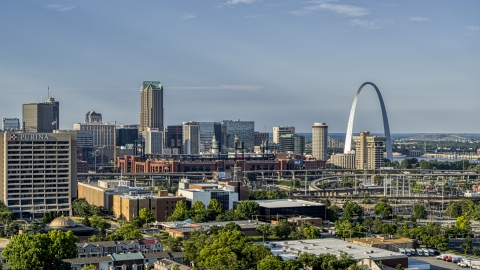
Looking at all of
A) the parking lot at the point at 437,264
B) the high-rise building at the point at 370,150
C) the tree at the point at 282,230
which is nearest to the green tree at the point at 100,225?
the tree at the point at 282,230

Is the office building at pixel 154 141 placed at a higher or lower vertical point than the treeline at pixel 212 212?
higher

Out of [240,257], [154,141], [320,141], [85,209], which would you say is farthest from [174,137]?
[240,257]

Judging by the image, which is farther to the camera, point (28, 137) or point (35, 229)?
point (28, 137)

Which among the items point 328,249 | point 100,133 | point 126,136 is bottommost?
point 328,249

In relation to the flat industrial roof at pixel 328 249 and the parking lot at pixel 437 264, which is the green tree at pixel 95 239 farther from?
the parking lot at pixel 437 264

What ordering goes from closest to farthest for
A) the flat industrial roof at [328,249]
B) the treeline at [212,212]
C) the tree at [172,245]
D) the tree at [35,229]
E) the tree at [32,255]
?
the tree at [32,255] → the flat industrial roof at [328,249] → the tree at [172,245] → the tree at [35,229] → the treeline at [212,212]

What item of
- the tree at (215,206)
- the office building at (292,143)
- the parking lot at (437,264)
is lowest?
the parking lot at (437,264)

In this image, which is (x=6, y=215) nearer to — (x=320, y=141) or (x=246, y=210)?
(x=246, y=210)

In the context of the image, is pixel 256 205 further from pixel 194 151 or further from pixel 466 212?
pixel 194 151

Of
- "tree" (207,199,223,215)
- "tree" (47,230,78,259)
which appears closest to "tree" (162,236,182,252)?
"tree" (47,230,78,259)
